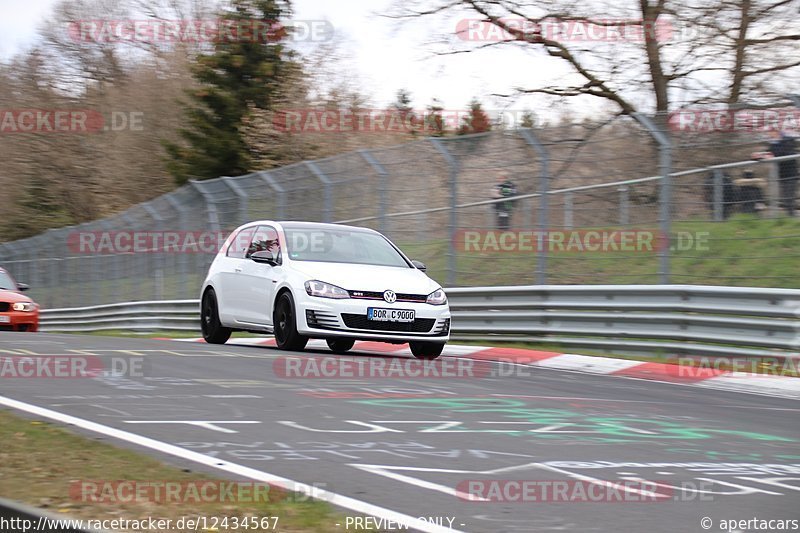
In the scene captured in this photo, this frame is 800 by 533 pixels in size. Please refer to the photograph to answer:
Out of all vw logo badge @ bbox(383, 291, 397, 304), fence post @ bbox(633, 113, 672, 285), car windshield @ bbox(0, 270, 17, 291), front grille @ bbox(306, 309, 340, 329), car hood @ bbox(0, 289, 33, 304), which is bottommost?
front grille @ bbox(306, 309, 340, 329)

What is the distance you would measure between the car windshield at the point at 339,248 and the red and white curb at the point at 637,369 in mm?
1374

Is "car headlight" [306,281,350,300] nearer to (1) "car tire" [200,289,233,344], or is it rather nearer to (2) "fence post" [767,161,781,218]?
(1) "car tire" [200,289,233,344]

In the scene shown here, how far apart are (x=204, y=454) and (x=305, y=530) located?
178cm

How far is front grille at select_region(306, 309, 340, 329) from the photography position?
12.6 metres

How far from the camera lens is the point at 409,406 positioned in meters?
8.29

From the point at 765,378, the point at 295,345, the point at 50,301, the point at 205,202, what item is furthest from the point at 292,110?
the point at 765,378

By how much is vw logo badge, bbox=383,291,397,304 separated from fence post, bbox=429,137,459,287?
356 cm

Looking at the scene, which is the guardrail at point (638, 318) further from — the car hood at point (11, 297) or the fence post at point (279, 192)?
the car hood at point (11, 297)

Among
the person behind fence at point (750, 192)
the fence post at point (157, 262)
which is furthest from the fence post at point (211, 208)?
the person behind fence at point (750, 192)

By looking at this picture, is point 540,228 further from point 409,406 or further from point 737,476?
point 737,476

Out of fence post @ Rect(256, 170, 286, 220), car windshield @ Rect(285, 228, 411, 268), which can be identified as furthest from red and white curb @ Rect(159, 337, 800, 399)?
fence post @ Rect(256, 170, 286, 220)

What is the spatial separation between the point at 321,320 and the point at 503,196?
3971 mm

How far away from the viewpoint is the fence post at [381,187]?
17.3m

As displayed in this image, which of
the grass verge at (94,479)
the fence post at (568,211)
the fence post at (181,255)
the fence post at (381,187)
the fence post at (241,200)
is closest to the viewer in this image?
the grass verge at (94,479)
